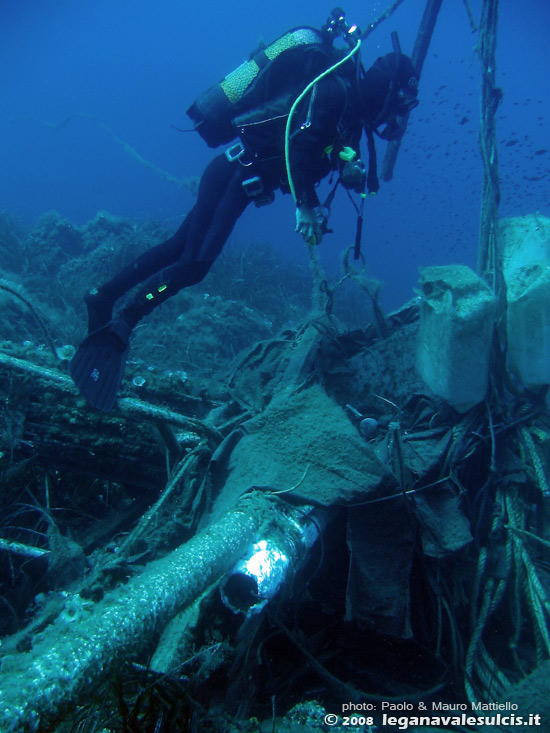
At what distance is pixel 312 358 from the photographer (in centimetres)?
335

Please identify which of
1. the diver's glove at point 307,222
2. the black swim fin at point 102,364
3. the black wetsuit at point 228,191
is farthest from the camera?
the diver's glove at point 307,222

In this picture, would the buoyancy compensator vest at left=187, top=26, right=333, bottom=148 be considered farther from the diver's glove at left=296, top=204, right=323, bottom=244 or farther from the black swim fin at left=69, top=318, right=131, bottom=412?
the black swim fin at left=69, top=318, right=131, bottom=412

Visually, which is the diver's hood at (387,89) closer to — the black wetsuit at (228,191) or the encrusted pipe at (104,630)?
the black wetsuit at (228,191)

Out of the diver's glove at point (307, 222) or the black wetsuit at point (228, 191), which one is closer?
the black wetsuit at point (228, 191)

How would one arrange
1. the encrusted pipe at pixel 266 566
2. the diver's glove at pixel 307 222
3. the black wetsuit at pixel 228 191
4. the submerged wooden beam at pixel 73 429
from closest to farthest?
1. the encrusted pipe at pixel 266 566
2. the submerged wooden beam at pixel 73 429
3. the black wetsuit at pixel 228 191
4. the diver's glove at pixel 307 222

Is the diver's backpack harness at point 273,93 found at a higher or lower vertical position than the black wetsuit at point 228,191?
higher

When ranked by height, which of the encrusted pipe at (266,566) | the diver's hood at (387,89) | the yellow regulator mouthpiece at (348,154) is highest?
→ the diver's hood at (387,89)

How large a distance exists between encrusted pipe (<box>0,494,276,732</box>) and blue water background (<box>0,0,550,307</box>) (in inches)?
1507

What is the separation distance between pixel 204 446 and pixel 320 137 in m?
2.73

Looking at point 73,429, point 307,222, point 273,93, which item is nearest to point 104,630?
point 73,429

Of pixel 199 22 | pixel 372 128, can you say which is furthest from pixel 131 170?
pixel 372 128

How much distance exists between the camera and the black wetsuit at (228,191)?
3312 millimetres

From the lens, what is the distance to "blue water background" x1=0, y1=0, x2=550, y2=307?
57938mm

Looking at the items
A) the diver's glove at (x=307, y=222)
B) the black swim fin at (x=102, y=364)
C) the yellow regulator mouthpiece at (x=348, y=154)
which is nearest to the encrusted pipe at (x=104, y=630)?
the black swim fin at (x=102, y=364)
